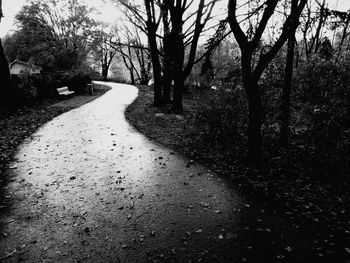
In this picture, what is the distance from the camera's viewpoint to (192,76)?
23.9 meters

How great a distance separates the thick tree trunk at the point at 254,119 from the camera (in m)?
6.18

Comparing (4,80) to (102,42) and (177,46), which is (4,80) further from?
(177,46)

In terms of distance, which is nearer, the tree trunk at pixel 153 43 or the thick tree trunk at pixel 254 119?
the thick tree trunk at pixel 254 119

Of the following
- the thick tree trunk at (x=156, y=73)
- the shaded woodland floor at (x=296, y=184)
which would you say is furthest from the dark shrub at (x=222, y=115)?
the thick tree trunk at (x=156, y=73)

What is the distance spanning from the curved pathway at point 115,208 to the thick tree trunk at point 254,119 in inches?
54.4

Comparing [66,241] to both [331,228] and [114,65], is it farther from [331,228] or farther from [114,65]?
[114,65]

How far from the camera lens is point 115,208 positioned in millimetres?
4844

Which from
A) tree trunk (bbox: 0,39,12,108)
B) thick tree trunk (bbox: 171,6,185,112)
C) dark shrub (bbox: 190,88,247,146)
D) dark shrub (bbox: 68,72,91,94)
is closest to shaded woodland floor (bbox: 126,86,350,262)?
dark shrub (bbox: 190,88,247,146)

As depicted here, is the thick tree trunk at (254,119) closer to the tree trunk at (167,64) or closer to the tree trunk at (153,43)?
the tree trunk at (167,64)

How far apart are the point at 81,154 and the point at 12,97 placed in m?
8.15

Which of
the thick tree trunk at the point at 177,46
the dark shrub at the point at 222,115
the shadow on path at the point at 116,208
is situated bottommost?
the shadow on path at the point at 116,208

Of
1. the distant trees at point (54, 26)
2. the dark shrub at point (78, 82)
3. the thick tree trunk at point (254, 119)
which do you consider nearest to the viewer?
the thick tree trunk at point (254, 119)

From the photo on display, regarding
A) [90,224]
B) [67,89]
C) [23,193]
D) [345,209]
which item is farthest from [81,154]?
[67,89]

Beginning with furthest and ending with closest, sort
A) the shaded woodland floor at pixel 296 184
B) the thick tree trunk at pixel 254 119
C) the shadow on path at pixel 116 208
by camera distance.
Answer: the thick tree trunk at pixel 254 119, the shaded woodland floor at pixel 296 184, the shadow on path at pixel 116 208
